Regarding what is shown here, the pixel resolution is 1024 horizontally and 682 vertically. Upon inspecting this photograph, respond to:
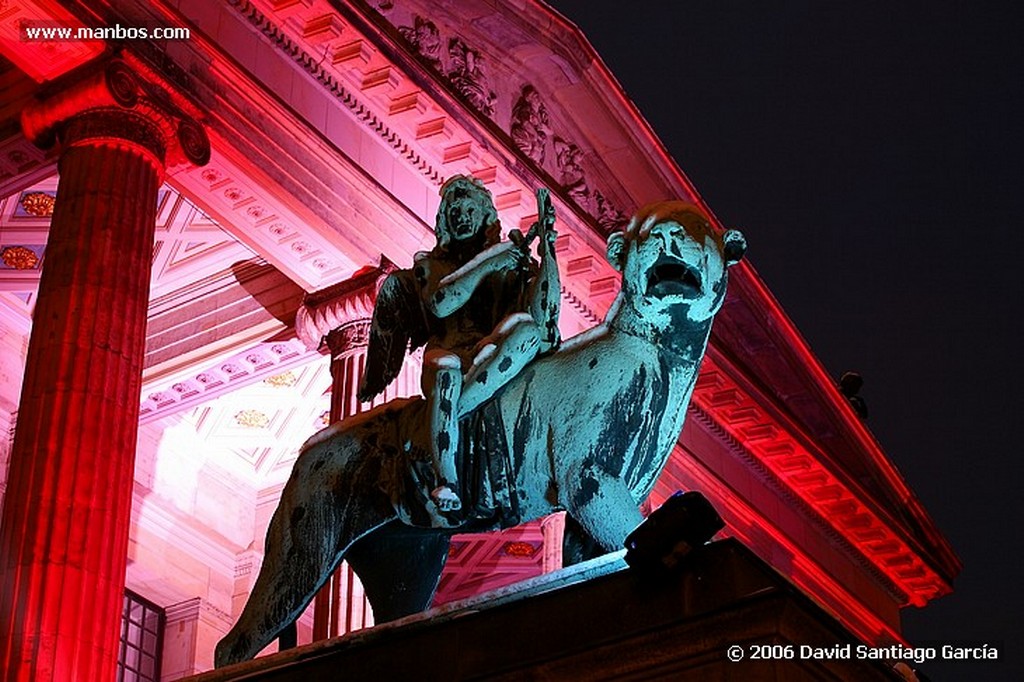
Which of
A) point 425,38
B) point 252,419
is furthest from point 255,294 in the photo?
point 425,38

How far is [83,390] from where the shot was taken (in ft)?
44.2

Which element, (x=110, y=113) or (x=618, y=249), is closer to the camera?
(x=618, y=249)

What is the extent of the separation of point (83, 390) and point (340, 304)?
221 inches

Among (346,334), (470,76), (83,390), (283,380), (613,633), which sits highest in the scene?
(470,76)

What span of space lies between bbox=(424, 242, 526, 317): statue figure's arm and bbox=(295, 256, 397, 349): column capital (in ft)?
42.3

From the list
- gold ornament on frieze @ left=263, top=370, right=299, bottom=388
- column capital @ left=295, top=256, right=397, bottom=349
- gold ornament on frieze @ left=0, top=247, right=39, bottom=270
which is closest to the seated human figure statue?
column capital @ left=295, top=256, right=397, bottom=349

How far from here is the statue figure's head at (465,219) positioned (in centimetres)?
576

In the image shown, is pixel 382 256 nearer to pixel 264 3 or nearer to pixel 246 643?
pixel 264 3

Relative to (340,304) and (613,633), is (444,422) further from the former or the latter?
(340,304)

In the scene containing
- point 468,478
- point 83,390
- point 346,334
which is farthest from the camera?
point 346,334

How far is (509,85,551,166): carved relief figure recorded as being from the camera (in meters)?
22.1

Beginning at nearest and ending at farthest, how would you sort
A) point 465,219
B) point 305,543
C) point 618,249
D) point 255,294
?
point 305,543, point 618,249, point 465,219, point 255,294

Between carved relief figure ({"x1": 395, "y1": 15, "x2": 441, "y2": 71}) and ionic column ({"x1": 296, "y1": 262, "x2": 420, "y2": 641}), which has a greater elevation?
carved relief figure ({"x1": 395, "y1": 15, "x2": 441, "y2": 71})

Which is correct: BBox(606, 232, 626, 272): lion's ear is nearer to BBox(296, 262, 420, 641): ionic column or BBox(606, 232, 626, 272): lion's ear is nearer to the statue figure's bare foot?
the statue figure's bare foot
